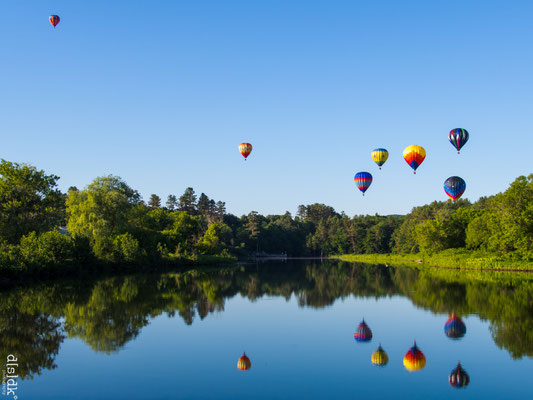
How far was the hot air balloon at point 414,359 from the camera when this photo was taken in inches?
460

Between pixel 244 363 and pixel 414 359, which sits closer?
pixel 244 363

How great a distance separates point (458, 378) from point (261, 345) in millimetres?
5807

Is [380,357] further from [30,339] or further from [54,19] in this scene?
[54,19]

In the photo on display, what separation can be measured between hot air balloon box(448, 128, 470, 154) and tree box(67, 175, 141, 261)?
106 ft

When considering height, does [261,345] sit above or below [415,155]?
below

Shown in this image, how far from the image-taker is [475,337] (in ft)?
49.1

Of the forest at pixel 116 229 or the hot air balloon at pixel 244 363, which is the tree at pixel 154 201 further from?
the hot air balloon at pixel 244 363

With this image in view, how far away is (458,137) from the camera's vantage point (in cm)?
3775

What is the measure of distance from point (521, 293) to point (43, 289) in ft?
90.3

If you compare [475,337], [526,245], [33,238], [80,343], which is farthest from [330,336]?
[526,245]

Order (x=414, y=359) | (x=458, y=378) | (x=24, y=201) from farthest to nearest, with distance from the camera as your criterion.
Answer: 1. (x=24, y=201)
2. (x=414, y=359)
3. (x=458, y=378)

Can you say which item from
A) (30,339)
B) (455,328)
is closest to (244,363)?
(30,339)

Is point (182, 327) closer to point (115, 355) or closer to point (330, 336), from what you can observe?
point (115, 355)

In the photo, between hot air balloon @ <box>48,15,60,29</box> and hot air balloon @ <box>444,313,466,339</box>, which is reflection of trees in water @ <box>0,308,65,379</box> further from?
hot air balloon @ <box>48,15,60,29</box>
